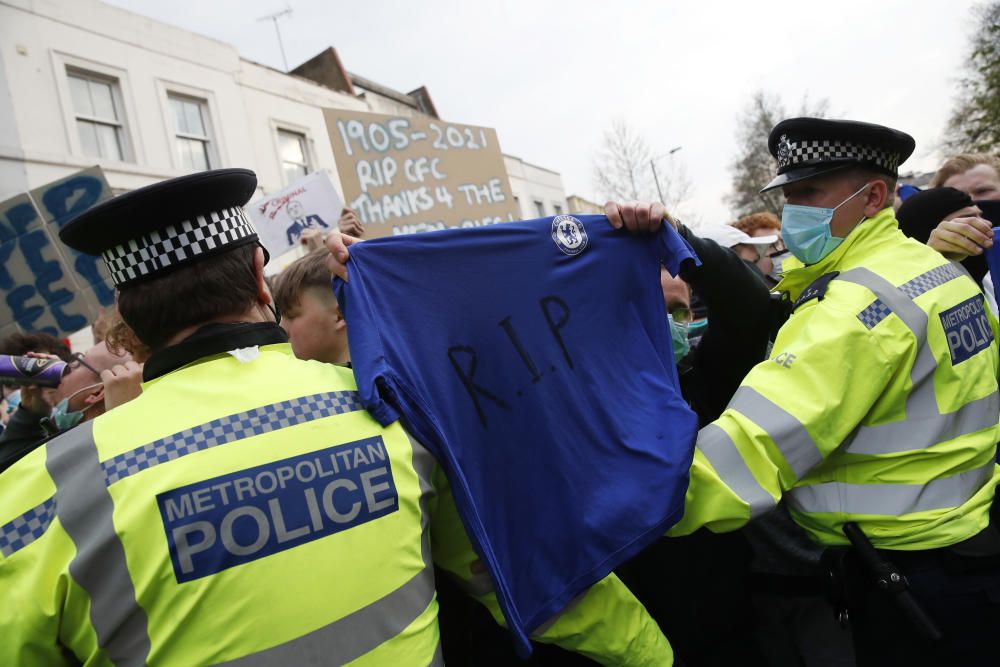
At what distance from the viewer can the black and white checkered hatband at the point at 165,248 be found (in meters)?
1.33

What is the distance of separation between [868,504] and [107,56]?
37.3 feet

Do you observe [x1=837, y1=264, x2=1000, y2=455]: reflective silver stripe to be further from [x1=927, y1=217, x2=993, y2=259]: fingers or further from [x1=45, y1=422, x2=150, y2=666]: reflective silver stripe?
[x1=45, y1=422, x2=150, y2=666]: reflective silver stripe

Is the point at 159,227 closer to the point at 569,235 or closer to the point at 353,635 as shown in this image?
the point at 353,635

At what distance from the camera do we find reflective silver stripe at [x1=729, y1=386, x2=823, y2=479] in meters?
1.57

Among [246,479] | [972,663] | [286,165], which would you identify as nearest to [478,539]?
[246,479]

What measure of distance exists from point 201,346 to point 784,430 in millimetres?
1346

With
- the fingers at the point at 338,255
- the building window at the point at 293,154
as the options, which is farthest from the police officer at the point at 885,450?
the building window at the point at 293,154

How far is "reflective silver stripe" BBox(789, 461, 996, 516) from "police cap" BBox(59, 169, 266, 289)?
5.55 feet

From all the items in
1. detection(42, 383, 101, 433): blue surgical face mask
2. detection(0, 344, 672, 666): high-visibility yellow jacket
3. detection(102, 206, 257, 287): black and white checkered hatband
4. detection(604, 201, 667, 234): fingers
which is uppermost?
detection(102, 206, 257, 287): black and white checkered hatband

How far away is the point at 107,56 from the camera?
31.4 ft

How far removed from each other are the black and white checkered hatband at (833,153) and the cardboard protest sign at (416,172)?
3.01 meters

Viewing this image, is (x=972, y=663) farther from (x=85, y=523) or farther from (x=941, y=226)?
(x=85, y=523)

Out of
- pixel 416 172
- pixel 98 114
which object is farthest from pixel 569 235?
pixel 98 114

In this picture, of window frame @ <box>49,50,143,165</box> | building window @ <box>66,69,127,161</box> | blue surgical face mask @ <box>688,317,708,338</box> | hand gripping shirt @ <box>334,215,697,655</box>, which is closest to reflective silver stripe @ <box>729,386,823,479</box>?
hand gripping shirt @ <box>334,215,697,655</box>
